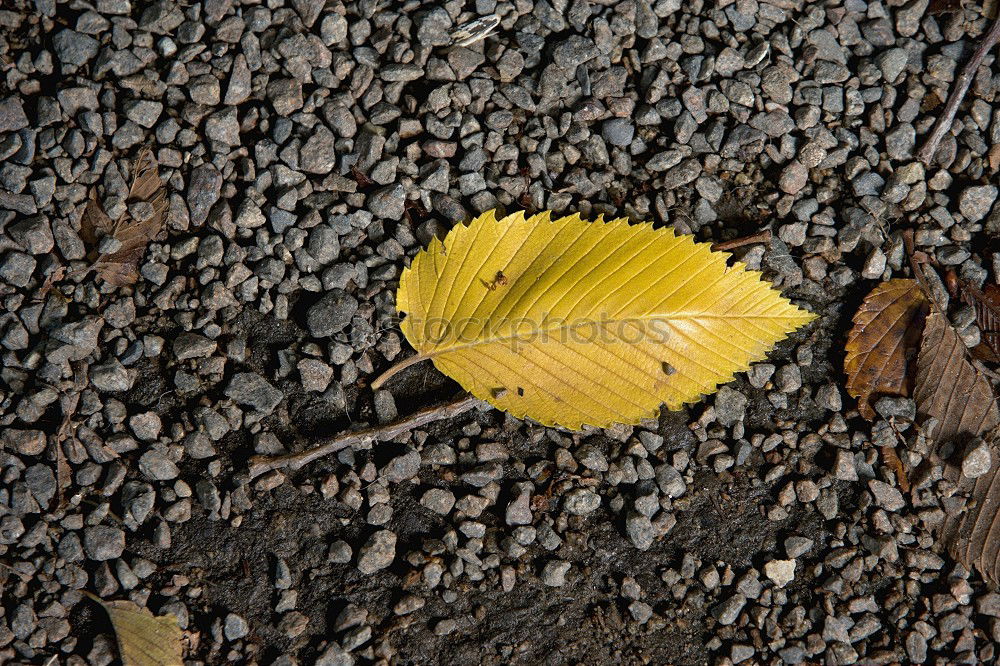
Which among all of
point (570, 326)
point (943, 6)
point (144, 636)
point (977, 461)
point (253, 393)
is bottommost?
point (144, 636)

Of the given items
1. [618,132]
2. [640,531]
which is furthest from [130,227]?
[640,531]

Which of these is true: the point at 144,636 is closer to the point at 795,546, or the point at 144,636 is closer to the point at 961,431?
the point at 795,546

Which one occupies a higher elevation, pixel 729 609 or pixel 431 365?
pixel 431 365

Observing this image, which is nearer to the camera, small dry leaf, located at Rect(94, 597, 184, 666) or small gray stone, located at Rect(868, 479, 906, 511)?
small dry leaf, located at Rect(94, 597, 184, 666)

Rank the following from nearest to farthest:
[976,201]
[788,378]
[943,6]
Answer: [788,378]
[976,201]
[943,6]

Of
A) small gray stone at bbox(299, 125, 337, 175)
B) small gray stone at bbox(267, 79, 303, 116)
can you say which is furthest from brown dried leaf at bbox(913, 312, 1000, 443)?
small gray stone at bbox(267, 79, 303, 116)

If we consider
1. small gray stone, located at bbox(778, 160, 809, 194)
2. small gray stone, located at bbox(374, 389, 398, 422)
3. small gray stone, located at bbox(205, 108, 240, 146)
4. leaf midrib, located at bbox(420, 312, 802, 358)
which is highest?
small gray stone, located at bbox(205, 108, 240, 146)

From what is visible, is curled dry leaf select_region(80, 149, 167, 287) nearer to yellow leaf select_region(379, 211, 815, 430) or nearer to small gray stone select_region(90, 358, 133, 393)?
small gray stone select_region(90, 358, 133, 393)
